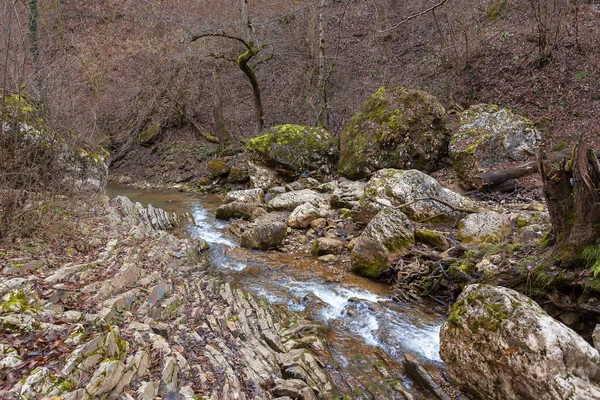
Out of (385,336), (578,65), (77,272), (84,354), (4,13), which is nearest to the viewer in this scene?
(84,354)

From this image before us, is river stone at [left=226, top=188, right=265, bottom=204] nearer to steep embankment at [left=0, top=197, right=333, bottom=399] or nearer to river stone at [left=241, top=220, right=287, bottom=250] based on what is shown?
river stone at [left=241, top=220, right=287, bottom=250]

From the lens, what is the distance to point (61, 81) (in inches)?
274

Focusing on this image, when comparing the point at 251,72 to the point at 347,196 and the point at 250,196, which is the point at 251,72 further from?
the point at 347,196

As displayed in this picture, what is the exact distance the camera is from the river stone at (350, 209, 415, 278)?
6449mm

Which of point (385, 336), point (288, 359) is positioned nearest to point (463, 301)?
point (385, 336)

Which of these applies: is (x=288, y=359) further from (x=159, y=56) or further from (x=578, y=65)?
(x=159, y=56)

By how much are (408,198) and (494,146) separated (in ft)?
12.2

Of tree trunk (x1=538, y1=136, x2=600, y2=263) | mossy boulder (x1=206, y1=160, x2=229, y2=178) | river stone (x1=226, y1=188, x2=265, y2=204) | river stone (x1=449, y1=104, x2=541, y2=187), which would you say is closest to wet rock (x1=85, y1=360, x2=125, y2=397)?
tree trunk (x1=538, y1=136, x2=600, y2=263)

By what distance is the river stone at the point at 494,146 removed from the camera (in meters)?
9.87

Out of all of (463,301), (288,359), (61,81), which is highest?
(61,81)

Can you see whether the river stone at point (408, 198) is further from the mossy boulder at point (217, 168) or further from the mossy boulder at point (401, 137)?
the mossy boulder at point (217, 168)

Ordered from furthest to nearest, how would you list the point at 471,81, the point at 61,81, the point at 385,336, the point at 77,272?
the point at 471,81, the point at 61,81, the point at 385,336, the point at 77,272

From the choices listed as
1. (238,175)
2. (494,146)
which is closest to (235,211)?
(238,175)

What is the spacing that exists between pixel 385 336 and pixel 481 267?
1857mm
